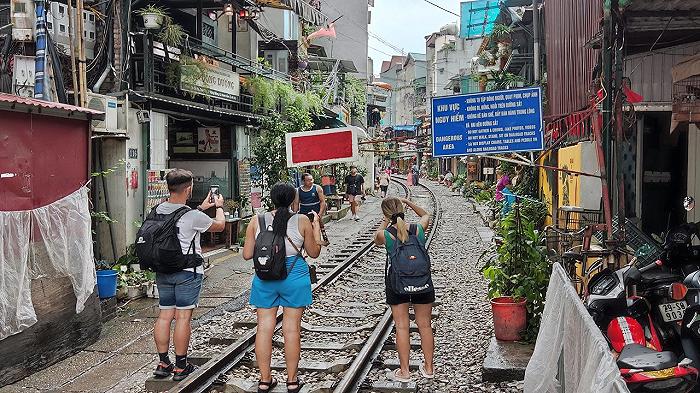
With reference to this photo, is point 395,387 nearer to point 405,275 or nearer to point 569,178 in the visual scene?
point 405,275

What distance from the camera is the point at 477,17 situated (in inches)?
1214

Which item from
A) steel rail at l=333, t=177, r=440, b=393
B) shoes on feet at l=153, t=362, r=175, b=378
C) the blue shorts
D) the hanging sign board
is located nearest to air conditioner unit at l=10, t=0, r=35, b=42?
the hanging sign board

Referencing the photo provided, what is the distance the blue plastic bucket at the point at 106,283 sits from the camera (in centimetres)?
919

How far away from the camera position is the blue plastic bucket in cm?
919

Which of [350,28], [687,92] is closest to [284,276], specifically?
[687,92]

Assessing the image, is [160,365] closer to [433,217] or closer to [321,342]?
[321,342]

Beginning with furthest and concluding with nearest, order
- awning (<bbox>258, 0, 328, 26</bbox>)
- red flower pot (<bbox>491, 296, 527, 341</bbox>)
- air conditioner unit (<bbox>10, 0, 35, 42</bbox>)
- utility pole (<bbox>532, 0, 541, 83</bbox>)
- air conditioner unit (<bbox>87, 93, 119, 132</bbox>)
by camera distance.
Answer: awning (<bbox>258, 0, 328, 26</bbox>) < utility pole (<bbox>532, 0, 541, 83</bbox>) < air conditioner unit (<bbox>87, 93, 119, 132</bbox>) < air conditioner unit (<bbox>10, 0, 35, 42</bbox>) < red flower pot (<bbox>491, 296, 527, 341</bbox>)

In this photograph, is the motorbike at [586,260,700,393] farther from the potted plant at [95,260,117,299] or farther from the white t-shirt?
the potted plant at [95,260,117,299]

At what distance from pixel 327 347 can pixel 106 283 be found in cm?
345

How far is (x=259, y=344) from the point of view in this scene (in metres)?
6.02

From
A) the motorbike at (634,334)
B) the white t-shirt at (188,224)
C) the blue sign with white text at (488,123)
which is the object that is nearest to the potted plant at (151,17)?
the blue sign with white text at (488,123)

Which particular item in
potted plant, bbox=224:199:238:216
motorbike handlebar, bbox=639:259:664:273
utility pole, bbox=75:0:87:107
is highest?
utility pole, bbox=75:0:87:107

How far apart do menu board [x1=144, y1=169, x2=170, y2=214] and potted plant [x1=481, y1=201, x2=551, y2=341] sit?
724cm

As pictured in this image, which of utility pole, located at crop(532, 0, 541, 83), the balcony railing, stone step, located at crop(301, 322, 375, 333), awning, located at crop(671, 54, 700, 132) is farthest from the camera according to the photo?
utility pole, located at crop(532, 0, 541, 83)
